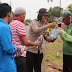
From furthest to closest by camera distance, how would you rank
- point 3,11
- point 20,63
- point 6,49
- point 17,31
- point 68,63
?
1. point 68,63
2. point 20,63
3. point 17,31
4. point 3,11
5. point 6,49

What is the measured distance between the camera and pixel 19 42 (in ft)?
8.02

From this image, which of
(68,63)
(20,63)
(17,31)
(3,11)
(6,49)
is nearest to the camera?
(6,49)

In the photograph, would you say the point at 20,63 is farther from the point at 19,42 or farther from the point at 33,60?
the point at 33,60

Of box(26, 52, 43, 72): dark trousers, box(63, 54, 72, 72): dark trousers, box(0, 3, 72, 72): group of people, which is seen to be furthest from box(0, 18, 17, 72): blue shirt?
box(63, 54, 72, 72): dark trousers

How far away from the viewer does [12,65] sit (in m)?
2.08

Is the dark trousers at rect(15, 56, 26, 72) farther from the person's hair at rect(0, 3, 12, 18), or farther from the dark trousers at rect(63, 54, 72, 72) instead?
the dark trousers at rect(63, 54, 72, 72)

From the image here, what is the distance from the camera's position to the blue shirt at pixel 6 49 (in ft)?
6.16

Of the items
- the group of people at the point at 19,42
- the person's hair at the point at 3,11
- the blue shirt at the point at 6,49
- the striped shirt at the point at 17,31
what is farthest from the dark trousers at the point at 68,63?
the person's hair at the point at 3,11

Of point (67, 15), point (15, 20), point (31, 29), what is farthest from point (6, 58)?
point (67, 15)

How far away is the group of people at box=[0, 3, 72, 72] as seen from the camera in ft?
6.41

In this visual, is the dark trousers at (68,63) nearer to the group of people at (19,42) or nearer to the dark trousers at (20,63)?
the group of people at (19,42)

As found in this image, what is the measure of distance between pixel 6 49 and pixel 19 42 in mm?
542

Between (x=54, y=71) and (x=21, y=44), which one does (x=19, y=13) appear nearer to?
(x=21, y=44)

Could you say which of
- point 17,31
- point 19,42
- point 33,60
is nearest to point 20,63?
point 19,42
